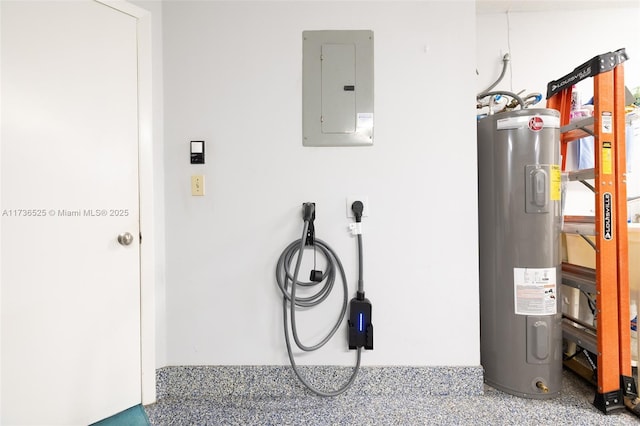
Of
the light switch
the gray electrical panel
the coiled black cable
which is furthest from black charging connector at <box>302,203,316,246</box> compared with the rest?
the light switch

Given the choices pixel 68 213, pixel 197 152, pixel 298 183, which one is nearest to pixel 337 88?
pixel 298 183

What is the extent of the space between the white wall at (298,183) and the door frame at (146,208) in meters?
0.09

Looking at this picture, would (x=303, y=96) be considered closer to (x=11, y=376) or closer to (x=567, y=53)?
(x=11, y=376)

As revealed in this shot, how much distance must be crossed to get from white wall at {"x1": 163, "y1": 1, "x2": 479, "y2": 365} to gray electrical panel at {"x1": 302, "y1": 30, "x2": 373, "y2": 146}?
52 mm

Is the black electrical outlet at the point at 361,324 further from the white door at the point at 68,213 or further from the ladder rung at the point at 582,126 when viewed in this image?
the ladder rung at the point at 582,126

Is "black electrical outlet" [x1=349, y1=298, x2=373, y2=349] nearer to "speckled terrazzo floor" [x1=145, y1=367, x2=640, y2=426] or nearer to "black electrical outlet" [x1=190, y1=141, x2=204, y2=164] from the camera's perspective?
"speckled terrazzo floor" [x1=145, y1=367, x2=640, y2=426]

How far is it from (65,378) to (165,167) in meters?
1.10

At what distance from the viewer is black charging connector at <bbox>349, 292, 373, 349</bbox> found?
133cm

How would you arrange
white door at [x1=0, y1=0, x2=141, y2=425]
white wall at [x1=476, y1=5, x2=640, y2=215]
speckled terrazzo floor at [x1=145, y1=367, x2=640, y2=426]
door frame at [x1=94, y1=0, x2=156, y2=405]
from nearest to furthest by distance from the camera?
1. white door at [x1=0, y1=0, x2=141, y2=425]
2. speckled terrazzo floor at [x1=145, y1=367, x2=640, y2=426]
3. door frame at [x1=94, y1=0, x2=156, y2=405]
4. white wall at [x1=476, y1=5, x2=640, y2=215]

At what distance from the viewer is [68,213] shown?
3.76 ft

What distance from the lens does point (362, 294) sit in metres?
1.34

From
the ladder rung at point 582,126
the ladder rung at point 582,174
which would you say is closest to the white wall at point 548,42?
the ladder rung at point 582,126

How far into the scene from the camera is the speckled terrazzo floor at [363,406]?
3.87ft

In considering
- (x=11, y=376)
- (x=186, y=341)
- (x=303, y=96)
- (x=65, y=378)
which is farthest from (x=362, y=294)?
(x=11, y=376)
